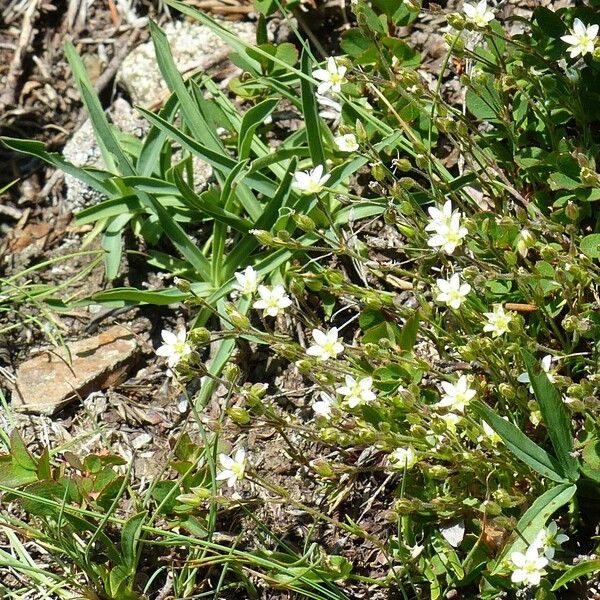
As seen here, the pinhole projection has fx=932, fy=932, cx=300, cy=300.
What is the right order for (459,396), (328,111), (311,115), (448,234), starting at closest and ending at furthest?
(459,396)
(448,234)
(311,115)
(328,111)

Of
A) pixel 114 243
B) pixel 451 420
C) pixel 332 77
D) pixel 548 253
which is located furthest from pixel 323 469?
pixel 114 243

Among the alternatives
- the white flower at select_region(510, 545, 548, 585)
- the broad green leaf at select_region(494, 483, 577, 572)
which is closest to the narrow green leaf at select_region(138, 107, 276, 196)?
the broad green leaf at select_region(494, 483, 577, 572)

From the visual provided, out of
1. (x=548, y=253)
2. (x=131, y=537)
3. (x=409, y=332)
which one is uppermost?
(x=548, y=253)

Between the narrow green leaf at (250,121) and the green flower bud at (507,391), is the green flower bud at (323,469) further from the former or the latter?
the narrow green leaf at (250,121)

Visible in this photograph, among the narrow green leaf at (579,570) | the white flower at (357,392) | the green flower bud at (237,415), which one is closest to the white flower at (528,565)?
the narrow green leaf at (579,570)

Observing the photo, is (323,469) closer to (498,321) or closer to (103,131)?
(498,321)

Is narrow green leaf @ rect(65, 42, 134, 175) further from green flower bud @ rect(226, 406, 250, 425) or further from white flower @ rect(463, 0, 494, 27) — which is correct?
white flower @ rect(463, 0, 494, 27)

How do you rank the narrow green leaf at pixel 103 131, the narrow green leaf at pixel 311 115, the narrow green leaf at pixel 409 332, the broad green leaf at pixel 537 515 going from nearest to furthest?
1. the broad green leaf at pixel 537 515
2. the narrow green leaf at pixel 409 332
3. the narrow green leaf at pixel 311 115
4. the narrow green leaf at pixel 103 131

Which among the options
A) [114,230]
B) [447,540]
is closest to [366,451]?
[447,540]
